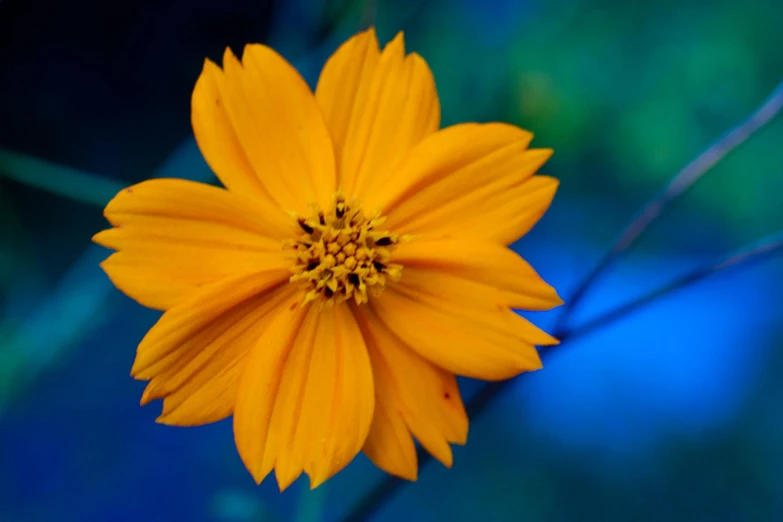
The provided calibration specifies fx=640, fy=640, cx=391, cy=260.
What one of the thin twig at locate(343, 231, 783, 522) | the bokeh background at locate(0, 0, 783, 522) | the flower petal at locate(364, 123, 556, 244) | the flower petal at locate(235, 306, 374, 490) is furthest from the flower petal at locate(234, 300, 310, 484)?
the bokeh background at locate(0, 0, 783, 522)

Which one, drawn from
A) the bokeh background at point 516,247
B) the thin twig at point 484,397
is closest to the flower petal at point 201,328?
the thin twig at point 484,397

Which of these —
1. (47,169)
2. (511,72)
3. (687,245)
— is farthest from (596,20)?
(47,169)

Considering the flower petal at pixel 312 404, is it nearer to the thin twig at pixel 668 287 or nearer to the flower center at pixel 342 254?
the flower center at pixel 342 254

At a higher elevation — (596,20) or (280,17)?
(596,20)

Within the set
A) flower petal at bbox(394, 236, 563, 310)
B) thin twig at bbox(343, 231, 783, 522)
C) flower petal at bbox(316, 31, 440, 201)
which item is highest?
flower petal at bbox(316, 31, 440, 201)

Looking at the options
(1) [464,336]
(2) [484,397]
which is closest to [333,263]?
(1) [464,336]

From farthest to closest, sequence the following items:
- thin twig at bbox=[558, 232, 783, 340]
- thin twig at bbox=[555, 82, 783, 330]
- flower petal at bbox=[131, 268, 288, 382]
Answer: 1. thin twig at bbox=[555, 82, 783, 330]
2. thin twig at bbox=[558, 232, 783, 340]
3. flower petal at bbox=[131, 268, 288, 382]

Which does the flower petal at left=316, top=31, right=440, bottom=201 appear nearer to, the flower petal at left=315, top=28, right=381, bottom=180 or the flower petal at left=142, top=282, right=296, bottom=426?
the flower petal at left=315, top=28, right=381, bottom=180

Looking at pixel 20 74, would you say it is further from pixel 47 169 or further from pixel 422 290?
pixel 422 290
